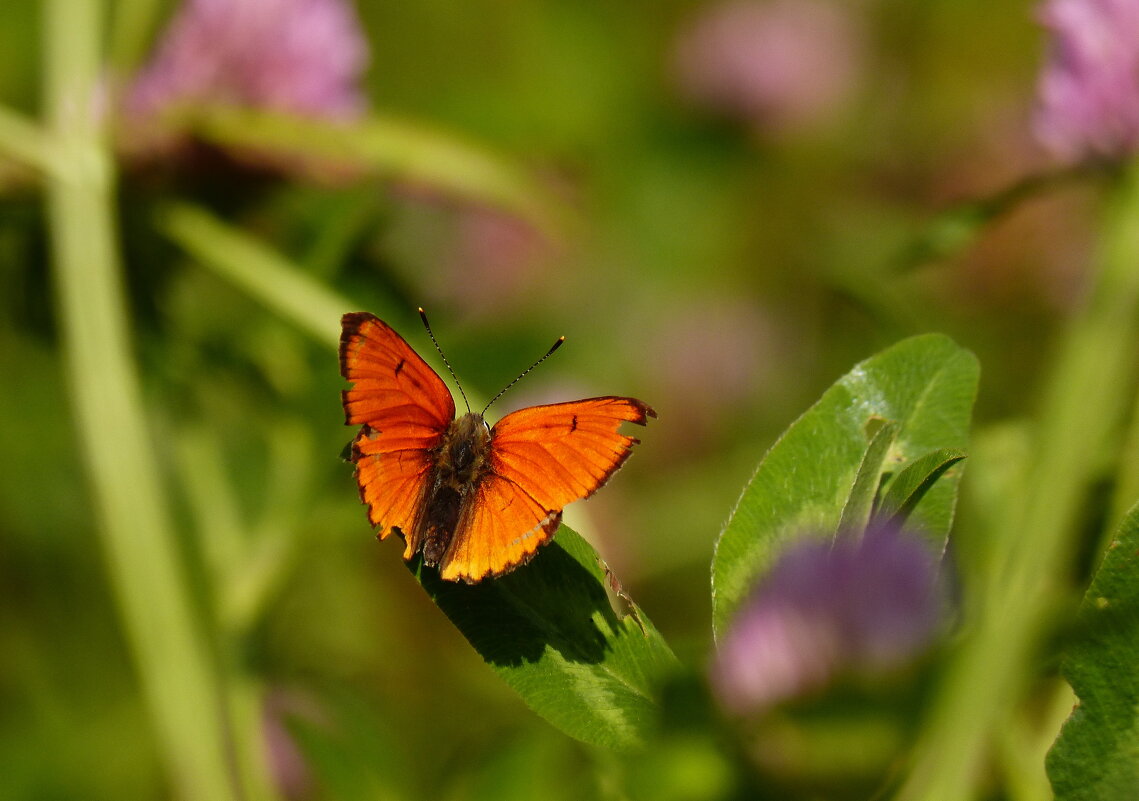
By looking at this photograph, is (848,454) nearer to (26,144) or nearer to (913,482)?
(913,482)

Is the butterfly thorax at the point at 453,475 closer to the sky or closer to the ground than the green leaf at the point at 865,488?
closer to the sky

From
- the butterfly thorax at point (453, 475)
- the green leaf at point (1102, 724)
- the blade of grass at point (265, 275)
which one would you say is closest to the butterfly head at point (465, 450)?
the butterfly thorax at point (453, 475)

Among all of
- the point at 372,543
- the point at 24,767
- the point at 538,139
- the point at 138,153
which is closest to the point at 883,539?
the point at 138,153

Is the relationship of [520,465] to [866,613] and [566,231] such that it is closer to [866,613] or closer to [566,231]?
[866,613]

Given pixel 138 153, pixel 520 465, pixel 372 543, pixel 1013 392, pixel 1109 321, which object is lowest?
pixel 1013 392

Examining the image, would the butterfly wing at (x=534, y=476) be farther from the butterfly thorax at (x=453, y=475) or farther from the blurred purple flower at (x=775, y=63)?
the blurred purple flower at (x=775, y=63)

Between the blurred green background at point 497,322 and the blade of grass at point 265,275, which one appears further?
the blurred green background at point 497,322
